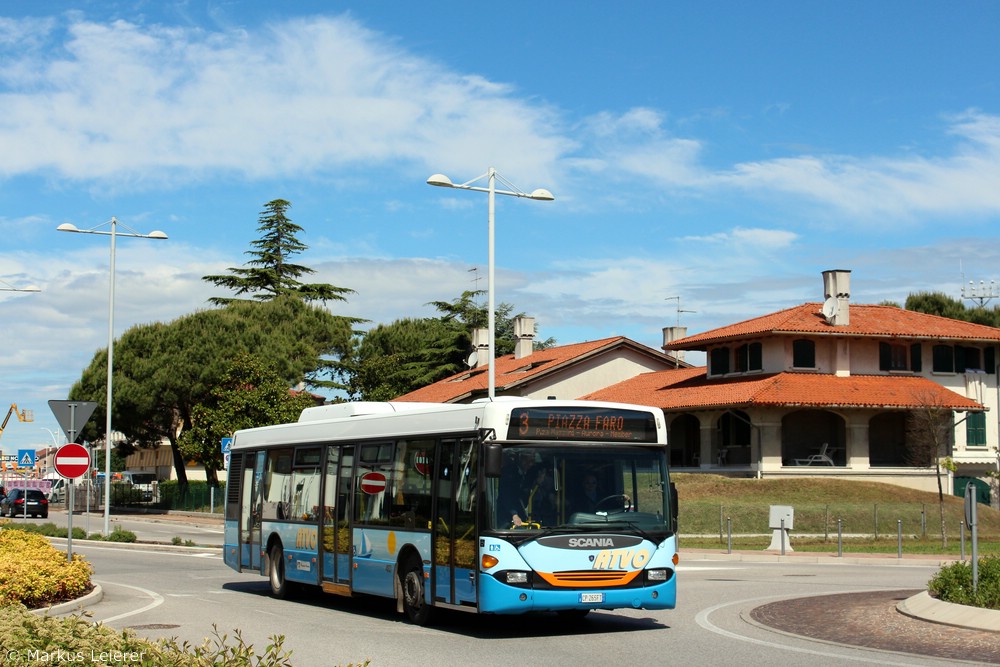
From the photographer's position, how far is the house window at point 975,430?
57.8 meters

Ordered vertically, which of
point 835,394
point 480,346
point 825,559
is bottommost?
point 825,559

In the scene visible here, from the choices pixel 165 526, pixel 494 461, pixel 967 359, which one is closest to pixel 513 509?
pixel 494 461

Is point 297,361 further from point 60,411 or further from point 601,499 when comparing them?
point 601,499

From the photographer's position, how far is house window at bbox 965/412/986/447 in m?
57.8

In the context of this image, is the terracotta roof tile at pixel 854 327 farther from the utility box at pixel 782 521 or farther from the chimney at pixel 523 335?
the utility box at pixel 782 521

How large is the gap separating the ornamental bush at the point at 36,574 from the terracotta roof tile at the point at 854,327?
38739 mm

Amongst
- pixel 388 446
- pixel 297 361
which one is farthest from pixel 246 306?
pixel 388 446

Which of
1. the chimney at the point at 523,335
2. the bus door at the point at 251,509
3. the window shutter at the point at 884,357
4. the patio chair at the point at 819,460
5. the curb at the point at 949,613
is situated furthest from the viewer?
the chimney at the point at 523,335

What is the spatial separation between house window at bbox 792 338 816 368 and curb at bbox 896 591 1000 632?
38.6m

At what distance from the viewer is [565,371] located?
2559 inches

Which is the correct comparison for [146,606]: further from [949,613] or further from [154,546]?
[154,546]

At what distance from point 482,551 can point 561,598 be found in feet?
3.35

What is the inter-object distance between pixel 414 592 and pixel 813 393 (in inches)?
1498

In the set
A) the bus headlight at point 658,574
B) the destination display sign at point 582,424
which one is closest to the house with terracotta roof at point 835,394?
the destination display sign at point 582,424
